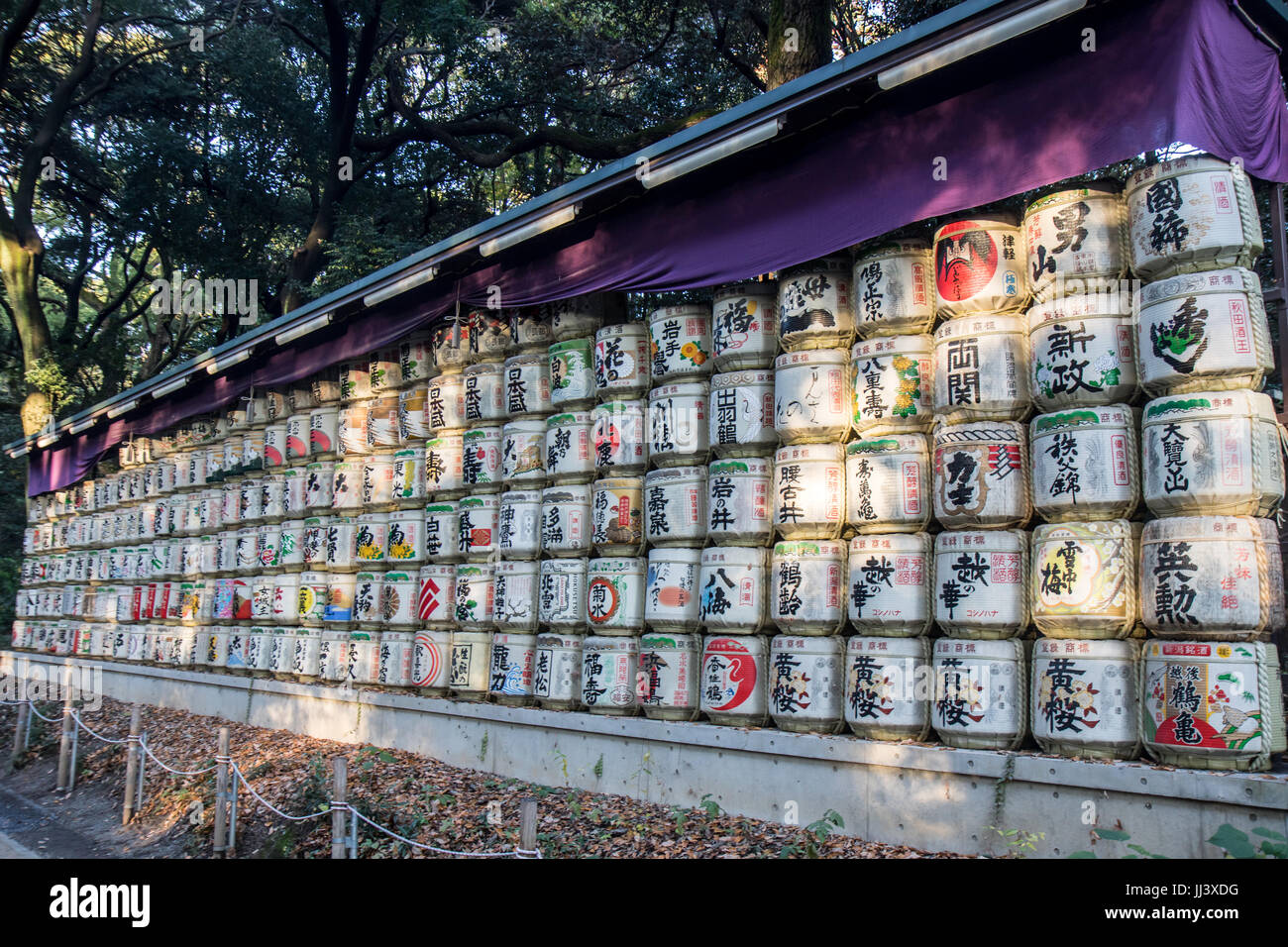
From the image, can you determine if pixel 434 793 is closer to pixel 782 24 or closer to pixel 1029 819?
pixel 1029 819

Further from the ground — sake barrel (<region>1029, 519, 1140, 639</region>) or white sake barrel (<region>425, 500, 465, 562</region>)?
white sake barrel (<region>425, 500, 465, 562</region>)

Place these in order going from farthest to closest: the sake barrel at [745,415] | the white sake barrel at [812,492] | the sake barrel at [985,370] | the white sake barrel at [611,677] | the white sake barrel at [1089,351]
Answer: the white sake barrel at [611,677]
the sake barrel at [745,415]
the white sake barrel at [812,492]
the sake barrel at [985,370]
the white sake barrel at [1089,351]

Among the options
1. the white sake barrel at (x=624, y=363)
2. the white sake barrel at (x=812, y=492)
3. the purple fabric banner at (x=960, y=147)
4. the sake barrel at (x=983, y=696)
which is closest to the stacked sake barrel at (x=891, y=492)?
the white sake barrel at (x=812, y=492)

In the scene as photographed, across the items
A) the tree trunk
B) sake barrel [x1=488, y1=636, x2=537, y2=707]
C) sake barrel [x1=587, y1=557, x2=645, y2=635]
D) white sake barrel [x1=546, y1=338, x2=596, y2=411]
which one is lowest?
sake barrel [x1=488, y1=636, x2=537, y2=707]

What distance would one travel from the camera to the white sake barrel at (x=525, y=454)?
31.9 ft

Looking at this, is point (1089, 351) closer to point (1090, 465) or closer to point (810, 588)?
point (1090, 465)

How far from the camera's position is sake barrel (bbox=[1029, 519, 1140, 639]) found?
19.4ft

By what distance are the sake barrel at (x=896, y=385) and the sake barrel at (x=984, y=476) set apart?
0.40 meters

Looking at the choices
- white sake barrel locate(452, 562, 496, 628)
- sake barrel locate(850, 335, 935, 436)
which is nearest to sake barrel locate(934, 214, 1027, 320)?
sake barrel locate(850, 335, 935, 436)

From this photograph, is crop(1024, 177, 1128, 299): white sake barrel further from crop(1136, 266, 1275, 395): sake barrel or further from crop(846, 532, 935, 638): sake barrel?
crop(846, 532, 935, 638): sake barrel

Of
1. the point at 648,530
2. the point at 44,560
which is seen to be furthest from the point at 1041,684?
the point at 44,560

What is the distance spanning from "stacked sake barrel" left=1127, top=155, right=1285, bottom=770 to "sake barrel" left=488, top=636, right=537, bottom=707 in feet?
17.7

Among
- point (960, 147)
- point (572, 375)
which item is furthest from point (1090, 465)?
point (572, 375)

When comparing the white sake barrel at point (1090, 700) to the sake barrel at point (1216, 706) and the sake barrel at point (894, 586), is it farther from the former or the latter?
the sake barrel at point (894, 586)
